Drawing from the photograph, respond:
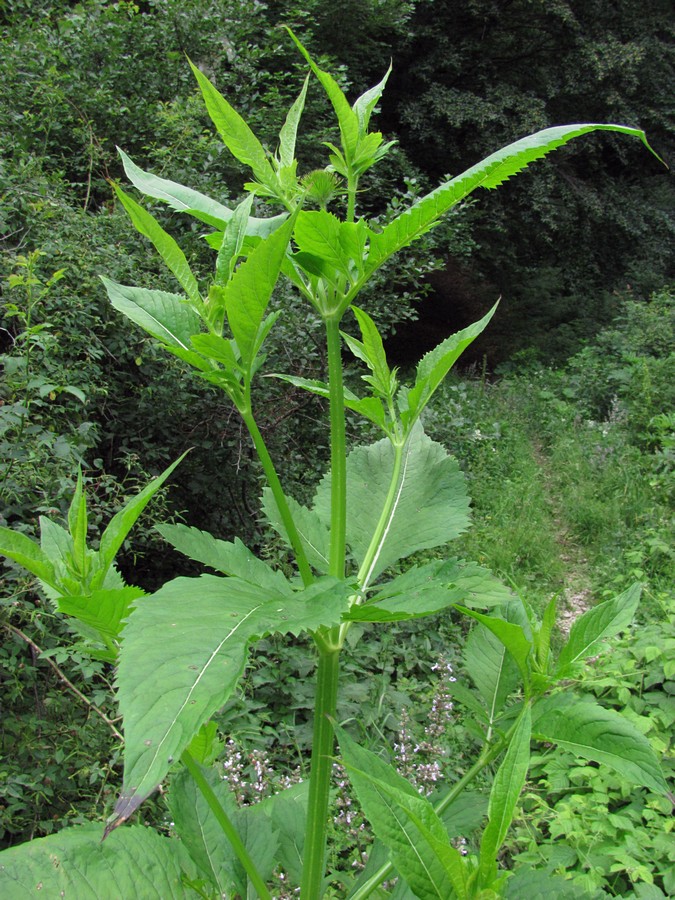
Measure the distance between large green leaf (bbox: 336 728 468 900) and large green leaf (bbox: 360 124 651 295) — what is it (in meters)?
0.55

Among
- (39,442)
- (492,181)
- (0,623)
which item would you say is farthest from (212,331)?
(39,442)

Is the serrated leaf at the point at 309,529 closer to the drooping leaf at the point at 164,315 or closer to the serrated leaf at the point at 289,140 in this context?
the drooping leaf at the point at 164,315

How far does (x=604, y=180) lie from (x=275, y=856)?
14.6m

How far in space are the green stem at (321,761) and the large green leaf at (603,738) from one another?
25 centimetres

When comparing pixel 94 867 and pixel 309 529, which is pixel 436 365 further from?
pixel 94 867

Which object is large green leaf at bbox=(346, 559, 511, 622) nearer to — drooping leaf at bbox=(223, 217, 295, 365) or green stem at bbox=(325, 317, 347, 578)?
green stem at bbox=(325, 317, 347, 578)

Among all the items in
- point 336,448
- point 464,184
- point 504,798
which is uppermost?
point 464,184

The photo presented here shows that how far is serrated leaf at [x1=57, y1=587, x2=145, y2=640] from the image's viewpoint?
24.5 inches

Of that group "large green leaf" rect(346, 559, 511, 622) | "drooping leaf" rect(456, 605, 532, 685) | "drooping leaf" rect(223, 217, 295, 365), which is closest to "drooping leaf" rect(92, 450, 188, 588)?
"drooping leaf" rect(223, 217, 295, 365)

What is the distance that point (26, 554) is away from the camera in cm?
69

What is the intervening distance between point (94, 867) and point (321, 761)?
32 cm

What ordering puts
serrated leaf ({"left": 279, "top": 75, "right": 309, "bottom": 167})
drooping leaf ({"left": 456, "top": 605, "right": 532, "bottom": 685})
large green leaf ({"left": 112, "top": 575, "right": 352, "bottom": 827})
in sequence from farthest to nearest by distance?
1. serrated leaf ({"left": 279, "top": 75, "right": 309, "bottom": 167})
2. drooping leaf ({"left": 456, "top": 605, "right": 532, "bottom": 685})
3. large green leaf ({"left": 112, "top": 575, "right": 352, "bottom": 827})

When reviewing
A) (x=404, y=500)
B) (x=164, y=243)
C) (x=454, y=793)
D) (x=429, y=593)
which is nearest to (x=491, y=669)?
(x=454, y=793)

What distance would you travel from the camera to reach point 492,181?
2.44 ft
